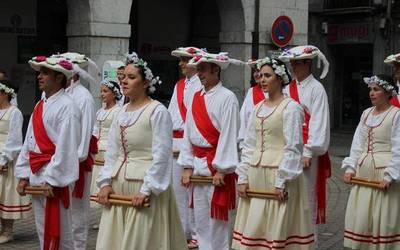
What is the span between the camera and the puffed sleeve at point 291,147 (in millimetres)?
7070

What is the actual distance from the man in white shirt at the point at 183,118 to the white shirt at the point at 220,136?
4.57 feet

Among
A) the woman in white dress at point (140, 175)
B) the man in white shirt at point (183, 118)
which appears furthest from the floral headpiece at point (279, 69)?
the man in white shirt at point (183, 118)

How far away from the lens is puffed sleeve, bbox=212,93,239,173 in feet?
25.4

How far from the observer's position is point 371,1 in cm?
2764

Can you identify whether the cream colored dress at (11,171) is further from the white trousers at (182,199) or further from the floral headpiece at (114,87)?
the white trousers at (182,199)

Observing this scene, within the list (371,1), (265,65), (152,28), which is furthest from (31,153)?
(371,1)

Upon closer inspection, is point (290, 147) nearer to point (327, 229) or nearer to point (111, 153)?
point (111, 153)

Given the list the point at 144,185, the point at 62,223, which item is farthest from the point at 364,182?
the point at 62,223

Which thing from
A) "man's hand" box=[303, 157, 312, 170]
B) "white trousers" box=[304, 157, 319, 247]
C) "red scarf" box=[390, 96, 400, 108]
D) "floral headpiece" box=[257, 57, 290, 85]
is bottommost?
"white trousers" box=[304, 157, 319, 247]

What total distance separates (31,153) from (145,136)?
4.39 ft

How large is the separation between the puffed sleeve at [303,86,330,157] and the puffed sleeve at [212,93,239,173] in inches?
40.7

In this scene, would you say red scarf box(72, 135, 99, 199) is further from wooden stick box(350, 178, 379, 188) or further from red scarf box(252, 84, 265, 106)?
wooden stick box(350, 178, 379, 188)

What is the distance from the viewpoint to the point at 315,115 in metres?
8.63

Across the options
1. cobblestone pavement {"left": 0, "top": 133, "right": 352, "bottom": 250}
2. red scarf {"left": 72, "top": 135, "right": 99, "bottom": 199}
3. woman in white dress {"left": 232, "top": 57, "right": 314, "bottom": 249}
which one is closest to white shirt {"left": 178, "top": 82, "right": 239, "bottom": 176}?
woman in white dress {"left": 232, "top": 57, "right": 314, "bottom": 249}
